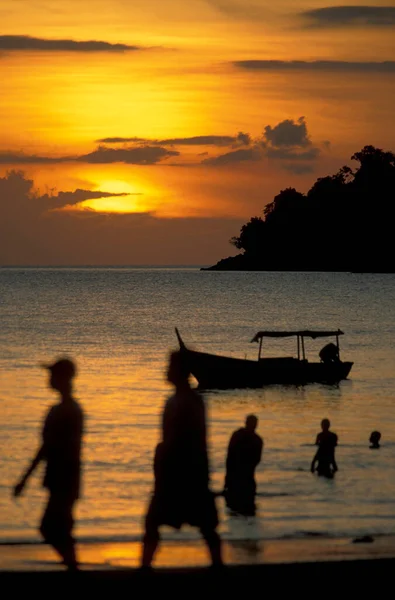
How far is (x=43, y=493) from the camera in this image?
22.0 metres

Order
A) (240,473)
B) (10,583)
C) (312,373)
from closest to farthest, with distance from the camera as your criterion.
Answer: (10,583) → (240,473) → (312,373)

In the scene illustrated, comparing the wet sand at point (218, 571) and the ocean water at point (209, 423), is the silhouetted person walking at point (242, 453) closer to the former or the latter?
the ocean water at point (209, 423)

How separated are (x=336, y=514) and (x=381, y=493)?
2.98m

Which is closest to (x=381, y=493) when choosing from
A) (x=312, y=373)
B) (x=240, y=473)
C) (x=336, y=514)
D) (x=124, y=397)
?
(x=336, y=514)

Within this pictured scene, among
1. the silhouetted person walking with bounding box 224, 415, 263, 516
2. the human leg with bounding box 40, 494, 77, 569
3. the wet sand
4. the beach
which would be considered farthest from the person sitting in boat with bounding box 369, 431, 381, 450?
the human leg with bounding box 40, 494, 77, 569

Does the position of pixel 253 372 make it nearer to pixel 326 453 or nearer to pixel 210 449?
pixel 210 449

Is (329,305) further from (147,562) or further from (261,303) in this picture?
(147,562)

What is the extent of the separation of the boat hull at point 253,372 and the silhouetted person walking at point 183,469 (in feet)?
118

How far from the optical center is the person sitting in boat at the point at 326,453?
2170 centimetres

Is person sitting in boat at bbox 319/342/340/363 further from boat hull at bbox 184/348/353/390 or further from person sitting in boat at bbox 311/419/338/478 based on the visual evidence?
person sitting in boat at bbox 311/419/338/478

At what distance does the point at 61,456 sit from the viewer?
8555mm

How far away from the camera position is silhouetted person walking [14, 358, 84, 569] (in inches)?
332

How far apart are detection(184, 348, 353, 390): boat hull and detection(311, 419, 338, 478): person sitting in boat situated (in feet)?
70.1

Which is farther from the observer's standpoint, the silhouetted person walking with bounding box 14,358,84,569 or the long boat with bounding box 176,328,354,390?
the long boat with bounding box 176,328,354,390
